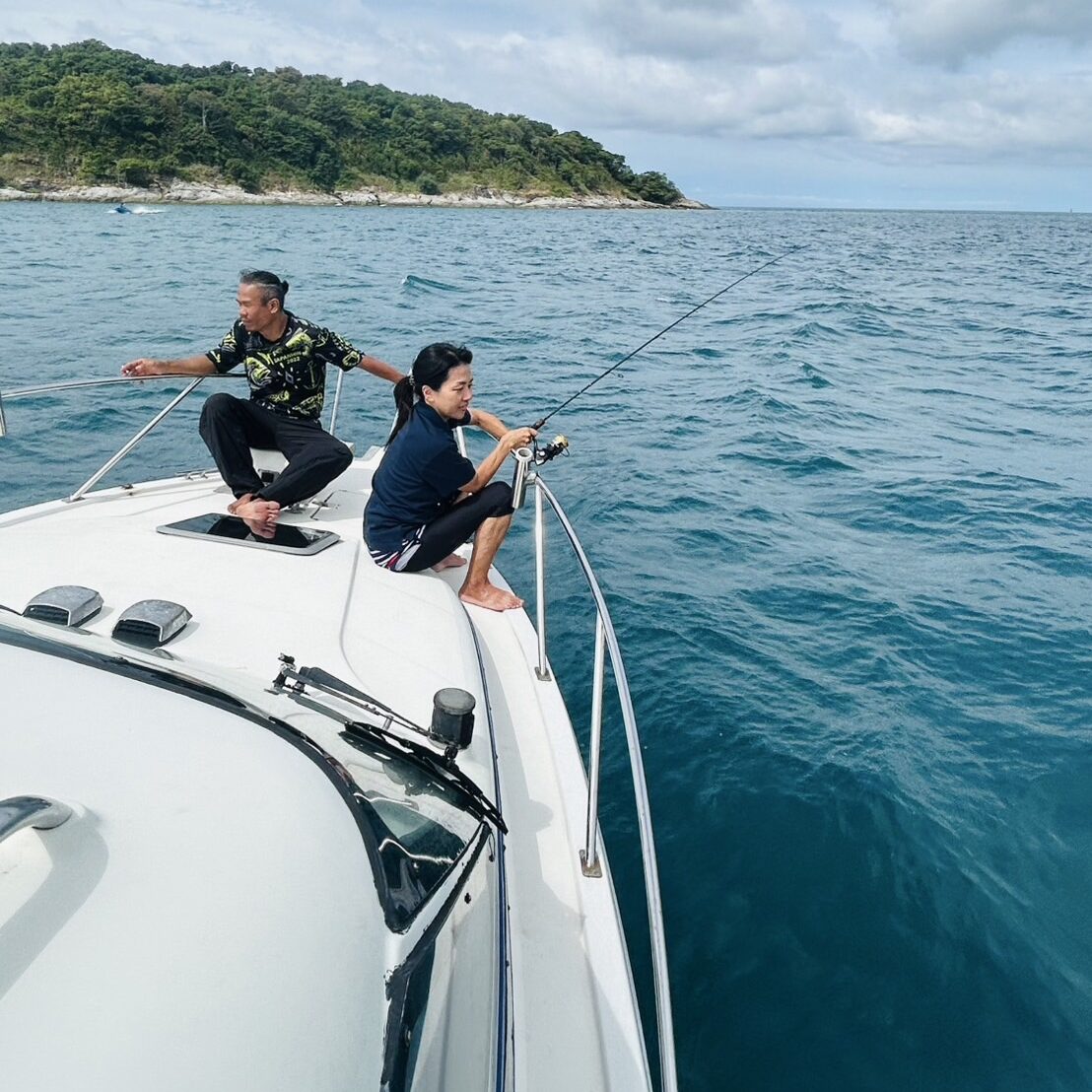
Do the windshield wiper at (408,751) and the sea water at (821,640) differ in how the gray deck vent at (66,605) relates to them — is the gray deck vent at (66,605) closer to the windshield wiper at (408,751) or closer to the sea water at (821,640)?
the windshield wiper at (408,751)

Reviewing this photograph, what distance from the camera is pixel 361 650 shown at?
107 inches

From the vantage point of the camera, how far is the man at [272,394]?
4035 mm

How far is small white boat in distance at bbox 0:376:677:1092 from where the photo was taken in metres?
1.01

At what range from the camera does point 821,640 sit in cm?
464

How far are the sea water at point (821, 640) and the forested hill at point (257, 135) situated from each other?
68.9 metres

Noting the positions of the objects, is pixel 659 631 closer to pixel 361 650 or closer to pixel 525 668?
pixel 525 668

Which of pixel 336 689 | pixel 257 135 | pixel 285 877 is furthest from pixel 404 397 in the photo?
pixel 257 135

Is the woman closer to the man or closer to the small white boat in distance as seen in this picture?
the man

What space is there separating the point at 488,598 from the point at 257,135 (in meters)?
92.4

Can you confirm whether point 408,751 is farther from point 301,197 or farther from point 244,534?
point 301,197

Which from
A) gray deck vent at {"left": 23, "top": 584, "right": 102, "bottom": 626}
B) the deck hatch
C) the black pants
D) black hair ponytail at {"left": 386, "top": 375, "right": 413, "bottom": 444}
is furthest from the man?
gray deck vent at {"left": 23, "top": 584, "right": 102, "bottom": 626}

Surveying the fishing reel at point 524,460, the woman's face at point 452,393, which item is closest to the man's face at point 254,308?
the woman's face at point 452,393

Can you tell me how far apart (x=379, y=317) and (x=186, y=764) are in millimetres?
14361

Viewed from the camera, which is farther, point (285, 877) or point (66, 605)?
point (66, 605)
